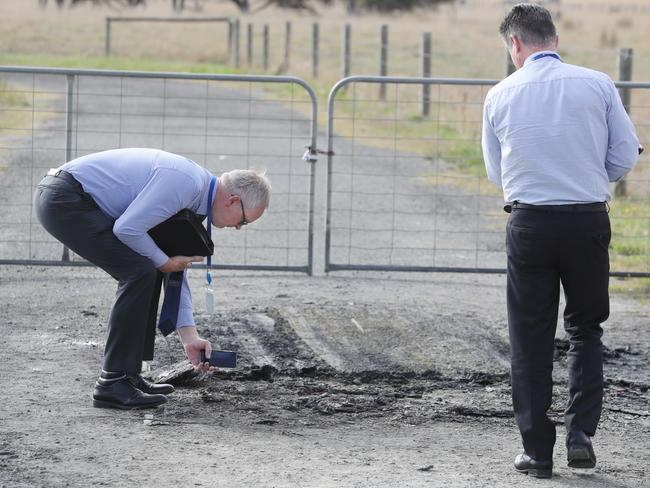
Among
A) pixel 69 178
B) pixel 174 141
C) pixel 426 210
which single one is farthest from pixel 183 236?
pixel 174 141

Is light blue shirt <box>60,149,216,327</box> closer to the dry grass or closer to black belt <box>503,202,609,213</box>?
black belt <box>503,202,609,213</box>

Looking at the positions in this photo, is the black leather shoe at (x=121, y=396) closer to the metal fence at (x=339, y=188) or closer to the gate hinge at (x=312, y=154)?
the metal fence at (x=339, y=188)

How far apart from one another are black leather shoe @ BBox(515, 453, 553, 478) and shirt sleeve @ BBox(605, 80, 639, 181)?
133 centimetres

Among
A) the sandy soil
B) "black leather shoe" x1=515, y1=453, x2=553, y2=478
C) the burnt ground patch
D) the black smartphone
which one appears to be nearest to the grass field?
the sandy soil

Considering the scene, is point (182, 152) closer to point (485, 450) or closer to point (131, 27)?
point (485, 450)

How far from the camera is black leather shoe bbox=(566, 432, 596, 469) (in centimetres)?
538

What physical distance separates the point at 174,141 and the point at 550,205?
41.3ft

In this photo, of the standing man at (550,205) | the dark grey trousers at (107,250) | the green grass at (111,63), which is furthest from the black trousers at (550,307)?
the green grass at (111,63)

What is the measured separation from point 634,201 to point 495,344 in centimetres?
551

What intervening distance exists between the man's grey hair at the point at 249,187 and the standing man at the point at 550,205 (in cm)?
110

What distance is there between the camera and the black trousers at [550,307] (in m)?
5.25

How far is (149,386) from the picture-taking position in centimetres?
644

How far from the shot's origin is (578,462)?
5.39 metres

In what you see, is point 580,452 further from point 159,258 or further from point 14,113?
point 14,113
